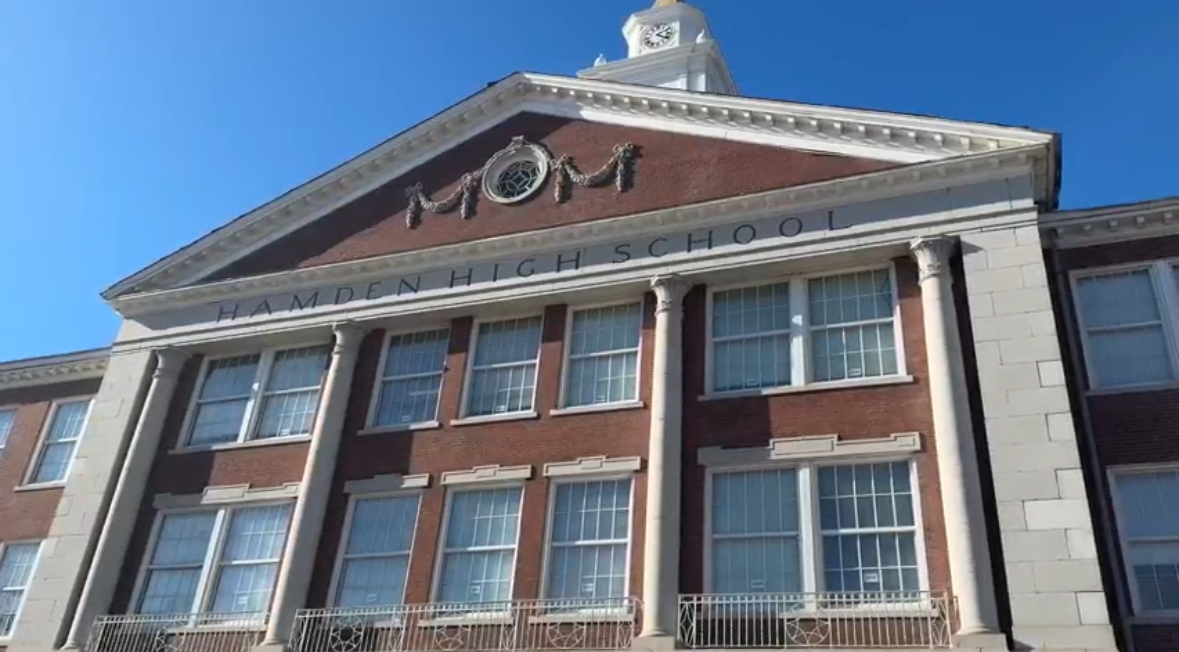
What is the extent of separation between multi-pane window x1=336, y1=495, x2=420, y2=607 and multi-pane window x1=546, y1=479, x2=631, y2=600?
3060mm

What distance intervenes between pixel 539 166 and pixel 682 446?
830cm

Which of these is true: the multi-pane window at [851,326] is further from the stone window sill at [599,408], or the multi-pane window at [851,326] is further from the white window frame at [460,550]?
the white window frame at [460,550]

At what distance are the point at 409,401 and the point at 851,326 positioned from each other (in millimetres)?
9160

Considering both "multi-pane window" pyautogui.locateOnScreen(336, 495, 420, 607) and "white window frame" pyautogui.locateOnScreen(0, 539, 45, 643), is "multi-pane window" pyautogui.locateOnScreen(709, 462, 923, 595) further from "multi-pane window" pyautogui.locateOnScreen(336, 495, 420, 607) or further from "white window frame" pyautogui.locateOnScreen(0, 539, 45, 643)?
"white window frame" pyautogui.locateOnScreen(0, 539, 45, 643)

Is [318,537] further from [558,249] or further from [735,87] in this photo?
[735,87]

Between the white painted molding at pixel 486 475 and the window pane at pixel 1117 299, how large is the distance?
409 inches

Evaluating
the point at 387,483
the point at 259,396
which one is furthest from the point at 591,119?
the point at 259,396

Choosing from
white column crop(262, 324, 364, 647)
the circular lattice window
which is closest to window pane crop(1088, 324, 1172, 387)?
the circular lattice window

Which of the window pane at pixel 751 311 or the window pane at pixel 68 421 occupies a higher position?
the window pane at pixel 751 311

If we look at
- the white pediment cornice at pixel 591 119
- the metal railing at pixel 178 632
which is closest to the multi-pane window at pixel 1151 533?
the white pediment cornice at pixel 591 119

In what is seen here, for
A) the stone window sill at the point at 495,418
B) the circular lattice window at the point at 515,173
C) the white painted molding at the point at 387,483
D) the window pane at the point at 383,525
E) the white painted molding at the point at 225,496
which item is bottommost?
the window pane at the point at 383,525

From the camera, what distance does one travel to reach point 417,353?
22.1 meters

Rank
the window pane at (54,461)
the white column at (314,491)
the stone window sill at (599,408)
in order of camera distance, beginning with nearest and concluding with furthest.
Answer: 1. the stone window sill at (599,408)
2. the white column at (314,491)
3. the window pane at (54,461)

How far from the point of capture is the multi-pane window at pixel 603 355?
19672mm
